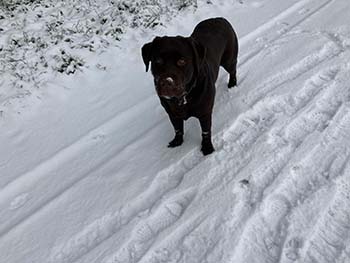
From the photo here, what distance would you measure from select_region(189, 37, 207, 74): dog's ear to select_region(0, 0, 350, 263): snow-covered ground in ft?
2.56

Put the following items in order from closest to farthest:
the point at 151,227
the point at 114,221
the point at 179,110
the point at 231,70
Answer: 1. the point at 151,227
2. the point at 114,221
3. the point at 179,110
4. the point at 231,70

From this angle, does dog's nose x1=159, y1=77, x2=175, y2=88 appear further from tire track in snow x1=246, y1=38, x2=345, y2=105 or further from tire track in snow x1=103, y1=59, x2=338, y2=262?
tire track in snow x1=246, y1=38, x2=345, y2=105

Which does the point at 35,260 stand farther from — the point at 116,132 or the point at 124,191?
the point at 116,132

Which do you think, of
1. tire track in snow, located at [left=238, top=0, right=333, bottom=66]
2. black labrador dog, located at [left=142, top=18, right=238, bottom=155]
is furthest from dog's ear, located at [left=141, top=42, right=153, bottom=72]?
tire track in snow, located at [left=238, top=0, right=333, bottom=66]

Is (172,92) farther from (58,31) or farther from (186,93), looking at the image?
(58,31)

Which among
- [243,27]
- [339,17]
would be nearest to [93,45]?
[243,27]

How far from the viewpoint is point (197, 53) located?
8.02 feet

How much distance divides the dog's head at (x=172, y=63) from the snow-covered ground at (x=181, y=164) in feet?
2.48

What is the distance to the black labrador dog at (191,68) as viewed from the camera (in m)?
2.33

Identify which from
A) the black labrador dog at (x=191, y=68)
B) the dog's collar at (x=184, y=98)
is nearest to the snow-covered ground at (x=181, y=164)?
the black labrador dog at (x=191, y=68)

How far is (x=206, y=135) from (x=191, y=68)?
2.18 ft

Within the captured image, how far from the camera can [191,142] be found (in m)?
3.15

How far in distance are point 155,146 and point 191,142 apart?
314 mm

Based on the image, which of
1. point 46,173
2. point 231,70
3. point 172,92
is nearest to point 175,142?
point 172,92
